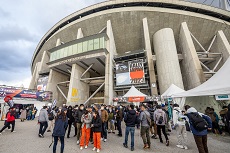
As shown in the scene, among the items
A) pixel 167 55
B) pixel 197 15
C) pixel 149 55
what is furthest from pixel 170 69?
pixel 197 15

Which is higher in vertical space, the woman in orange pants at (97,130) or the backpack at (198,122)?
the backpack at (198,122)

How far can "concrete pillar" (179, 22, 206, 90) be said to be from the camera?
57.7 feet

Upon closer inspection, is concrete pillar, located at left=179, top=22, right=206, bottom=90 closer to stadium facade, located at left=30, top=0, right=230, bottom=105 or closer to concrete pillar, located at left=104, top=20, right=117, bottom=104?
stadium facade, located at left=30, top=0, right=230, bottom=105

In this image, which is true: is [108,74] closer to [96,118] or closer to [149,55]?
[149,55]

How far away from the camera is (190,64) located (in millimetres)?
19219

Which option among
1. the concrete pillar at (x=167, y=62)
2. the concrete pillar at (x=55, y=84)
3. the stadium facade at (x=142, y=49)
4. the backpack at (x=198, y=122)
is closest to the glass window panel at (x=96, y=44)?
the stadium facade at (x=142, y=49)

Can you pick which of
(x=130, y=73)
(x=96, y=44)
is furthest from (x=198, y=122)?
(x=96, y=44)

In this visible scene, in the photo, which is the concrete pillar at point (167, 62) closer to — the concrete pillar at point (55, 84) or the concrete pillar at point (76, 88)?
the concrete pillar at point (76, 88)

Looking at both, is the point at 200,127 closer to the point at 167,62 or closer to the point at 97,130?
the point at 97,130

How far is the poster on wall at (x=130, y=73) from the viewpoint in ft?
63.8

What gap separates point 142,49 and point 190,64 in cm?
883

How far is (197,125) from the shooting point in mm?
3318

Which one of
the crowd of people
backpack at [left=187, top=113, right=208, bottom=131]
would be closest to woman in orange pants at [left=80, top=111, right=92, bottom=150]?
the crowd of people

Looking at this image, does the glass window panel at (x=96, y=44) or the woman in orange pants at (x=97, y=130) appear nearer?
the woman in orange pants at (x=97, y=130)
